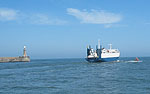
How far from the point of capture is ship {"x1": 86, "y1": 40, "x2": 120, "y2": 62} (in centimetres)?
8944

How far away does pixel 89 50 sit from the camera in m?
96.8

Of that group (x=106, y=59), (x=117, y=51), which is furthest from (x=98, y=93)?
(x=117, y=51)

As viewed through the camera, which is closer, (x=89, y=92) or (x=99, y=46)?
(x=89, y=92)

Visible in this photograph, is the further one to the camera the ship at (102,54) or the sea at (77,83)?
the ship at (102,54)

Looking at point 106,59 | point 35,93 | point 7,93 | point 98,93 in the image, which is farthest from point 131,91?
point 106,59

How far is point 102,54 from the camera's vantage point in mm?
89188

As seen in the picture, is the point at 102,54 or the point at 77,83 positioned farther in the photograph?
the point at 102,54

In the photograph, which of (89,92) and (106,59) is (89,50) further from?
(89,92)

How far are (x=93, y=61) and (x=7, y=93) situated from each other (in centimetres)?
7130

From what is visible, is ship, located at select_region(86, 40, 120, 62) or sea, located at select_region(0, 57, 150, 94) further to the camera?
ship, located at select_region(86, 40, 120, 62)

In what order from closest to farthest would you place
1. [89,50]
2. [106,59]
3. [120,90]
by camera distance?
1. [120,90]
2. [106,59]
3. [89,50]

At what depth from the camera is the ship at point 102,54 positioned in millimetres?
89438

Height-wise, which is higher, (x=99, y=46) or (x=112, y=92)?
(x=99, y=46)

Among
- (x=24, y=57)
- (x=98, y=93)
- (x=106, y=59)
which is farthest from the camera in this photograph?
(x=24, y=57)
